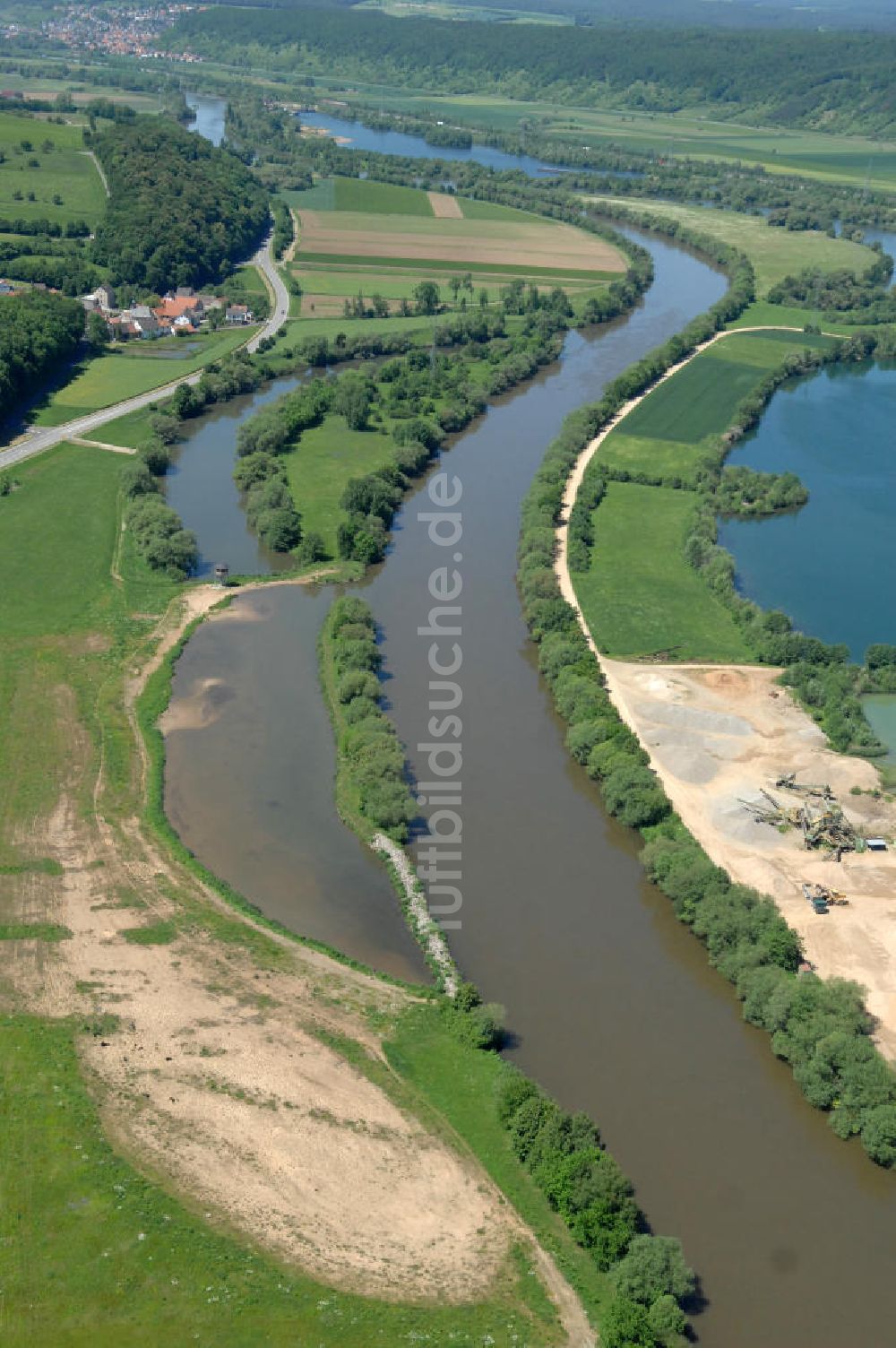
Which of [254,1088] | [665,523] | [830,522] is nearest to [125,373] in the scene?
[665,523]

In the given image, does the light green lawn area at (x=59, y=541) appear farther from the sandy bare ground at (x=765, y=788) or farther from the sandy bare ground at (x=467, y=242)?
the sandy bare ground at (x=467, y=242)

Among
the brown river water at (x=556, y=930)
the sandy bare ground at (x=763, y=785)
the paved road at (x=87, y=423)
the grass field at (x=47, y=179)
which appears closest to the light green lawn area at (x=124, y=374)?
the paved road at (x=87, y=423)

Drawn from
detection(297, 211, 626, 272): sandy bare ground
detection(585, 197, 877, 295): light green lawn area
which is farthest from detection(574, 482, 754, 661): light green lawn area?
detection(297, 211, 626, 272): sandy bare ground

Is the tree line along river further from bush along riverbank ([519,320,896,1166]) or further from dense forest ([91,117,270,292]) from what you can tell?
dense forest ([91,117,270,292])

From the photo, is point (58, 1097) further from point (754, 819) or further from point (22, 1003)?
point (754, 819)

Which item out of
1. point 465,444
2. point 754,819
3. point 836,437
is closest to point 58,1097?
point 754,819

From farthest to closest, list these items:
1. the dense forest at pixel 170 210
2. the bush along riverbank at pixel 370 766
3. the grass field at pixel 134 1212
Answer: the dense forest at pixel 170 210, the bush along riverbank at pixel 370 766, the grass field at pixel 134 1212
